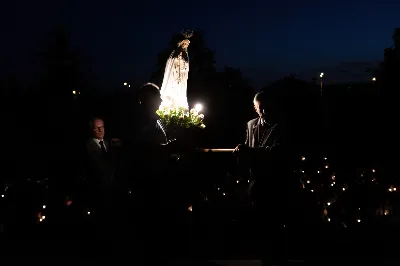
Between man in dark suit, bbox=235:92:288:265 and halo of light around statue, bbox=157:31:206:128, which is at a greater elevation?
halo of light around statue, bbox=157:31:206:128

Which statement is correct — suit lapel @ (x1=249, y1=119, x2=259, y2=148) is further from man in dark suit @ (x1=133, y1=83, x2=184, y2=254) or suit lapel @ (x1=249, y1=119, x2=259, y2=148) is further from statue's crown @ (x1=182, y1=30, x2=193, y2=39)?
statue's crown @ (x1=182, y1=30, x2=193, y2=39)

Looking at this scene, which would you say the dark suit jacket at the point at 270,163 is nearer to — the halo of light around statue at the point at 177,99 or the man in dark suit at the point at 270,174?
the man in dark suit at the point at 270,174

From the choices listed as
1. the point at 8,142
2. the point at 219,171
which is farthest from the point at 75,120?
the point at 219,171

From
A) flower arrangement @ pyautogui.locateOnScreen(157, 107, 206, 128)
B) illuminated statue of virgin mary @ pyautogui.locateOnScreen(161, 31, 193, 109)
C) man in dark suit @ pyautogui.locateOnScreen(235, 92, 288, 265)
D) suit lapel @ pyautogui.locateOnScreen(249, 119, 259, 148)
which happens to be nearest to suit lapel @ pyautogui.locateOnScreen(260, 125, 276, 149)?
man in dark suit @ pyautogui.locateOnScreen(235, 92, 288, 265)

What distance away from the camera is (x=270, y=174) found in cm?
452

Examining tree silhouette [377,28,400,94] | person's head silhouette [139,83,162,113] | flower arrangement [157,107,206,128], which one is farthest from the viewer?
tree silhouette [377,28,400,94]

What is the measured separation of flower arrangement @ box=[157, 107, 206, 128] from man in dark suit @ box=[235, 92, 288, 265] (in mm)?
2884

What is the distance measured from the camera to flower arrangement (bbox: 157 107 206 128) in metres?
7.50

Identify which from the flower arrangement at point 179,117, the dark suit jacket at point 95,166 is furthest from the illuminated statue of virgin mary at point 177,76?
the dark suit jacket at point 95,166

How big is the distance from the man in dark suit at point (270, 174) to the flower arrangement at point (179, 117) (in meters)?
2.88

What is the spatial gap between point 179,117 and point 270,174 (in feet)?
10.6

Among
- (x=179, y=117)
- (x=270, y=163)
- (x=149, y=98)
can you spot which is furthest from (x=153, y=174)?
(x=179, y=117)

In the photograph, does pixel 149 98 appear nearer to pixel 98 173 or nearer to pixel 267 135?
pixel 267 135

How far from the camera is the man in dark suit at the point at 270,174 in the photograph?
4.51m
